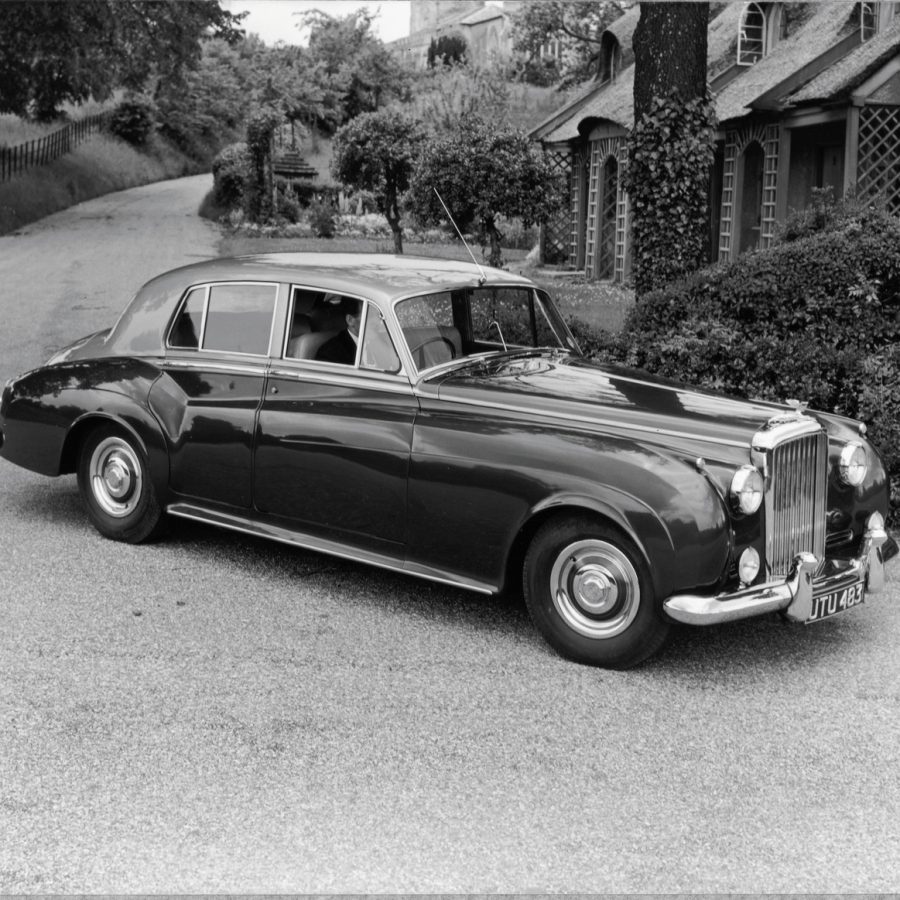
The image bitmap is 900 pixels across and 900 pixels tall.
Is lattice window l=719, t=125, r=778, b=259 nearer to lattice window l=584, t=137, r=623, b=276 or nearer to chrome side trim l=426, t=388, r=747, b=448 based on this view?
lattice window l=584, t=137, r=623, b=276

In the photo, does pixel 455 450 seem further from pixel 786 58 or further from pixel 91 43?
pixel 91 43

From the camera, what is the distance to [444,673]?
→ 5.05 metres

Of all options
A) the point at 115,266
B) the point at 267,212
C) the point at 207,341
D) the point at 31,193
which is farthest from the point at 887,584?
the point at 31,193

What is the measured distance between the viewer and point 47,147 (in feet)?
129

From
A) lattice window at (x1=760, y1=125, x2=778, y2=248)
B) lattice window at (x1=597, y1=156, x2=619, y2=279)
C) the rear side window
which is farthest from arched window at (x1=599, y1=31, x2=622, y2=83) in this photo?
the rear side window

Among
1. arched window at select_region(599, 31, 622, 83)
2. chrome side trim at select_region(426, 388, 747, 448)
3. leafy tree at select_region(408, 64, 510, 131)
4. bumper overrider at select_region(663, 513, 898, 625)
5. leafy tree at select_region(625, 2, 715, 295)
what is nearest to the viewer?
bumper overrider at select_region(663, 513, 898, 625)

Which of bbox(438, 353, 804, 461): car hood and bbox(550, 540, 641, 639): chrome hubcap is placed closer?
bbox(550, 540, 641, 639): chrome hubcap

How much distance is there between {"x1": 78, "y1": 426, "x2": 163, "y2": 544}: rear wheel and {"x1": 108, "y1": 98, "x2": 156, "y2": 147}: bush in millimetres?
45969

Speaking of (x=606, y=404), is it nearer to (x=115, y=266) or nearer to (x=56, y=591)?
(x=56, y=591)

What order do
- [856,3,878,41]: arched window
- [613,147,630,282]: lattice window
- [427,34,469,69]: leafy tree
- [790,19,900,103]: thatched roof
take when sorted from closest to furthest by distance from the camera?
[790,19,900,103]: thatched roof → [856,3,878,41]: arched window → [613,147,630,282]: lattice window → [427,34,469,69]: leafy tree

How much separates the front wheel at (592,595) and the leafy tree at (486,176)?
47.5 feet

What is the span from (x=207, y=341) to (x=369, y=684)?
2454 millimetres

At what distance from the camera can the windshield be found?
5906mm

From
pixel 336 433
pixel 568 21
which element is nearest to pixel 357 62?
pixel 568 21
